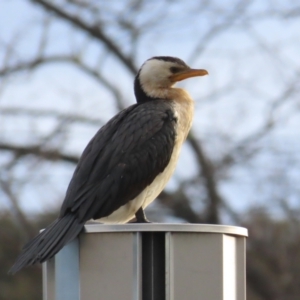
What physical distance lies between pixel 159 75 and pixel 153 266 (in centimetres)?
224

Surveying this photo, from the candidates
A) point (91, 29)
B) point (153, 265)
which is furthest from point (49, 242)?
point (91, 29)

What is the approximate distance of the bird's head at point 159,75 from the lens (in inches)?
253

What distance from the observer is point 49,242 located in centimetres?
488

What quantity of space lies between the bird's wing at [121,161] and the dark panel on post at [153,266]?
2.32 ft

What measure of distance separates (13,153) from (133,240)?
24.5 ft

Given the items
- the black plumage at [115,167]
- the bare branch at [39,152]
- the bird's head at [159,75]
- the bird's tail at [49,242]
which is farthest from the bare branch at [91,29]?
the bird's tail at [49,242]

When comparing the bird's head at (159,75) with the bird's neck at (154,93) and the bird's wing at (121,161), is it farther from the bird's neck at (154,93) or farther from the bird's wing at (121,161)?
the bird's wing at (121,161)

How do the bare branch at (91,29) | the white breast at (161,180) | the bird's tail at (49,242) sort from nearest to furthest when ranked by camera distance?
the bird's tail at (49,242) < the white breast at (161,180) < the bare branch at (91,29)

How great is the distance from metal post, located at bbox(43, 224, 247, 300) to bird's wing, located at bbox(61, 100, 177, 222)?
0.65 meters

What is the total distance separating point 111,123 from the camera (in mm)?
5766

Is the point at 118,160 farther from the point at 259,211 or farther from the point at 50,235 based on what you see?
the point at 259,211

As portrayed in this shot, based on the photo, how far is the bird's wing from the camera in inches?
209

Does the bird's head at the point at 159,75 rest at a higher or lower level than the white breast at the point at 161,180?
higher

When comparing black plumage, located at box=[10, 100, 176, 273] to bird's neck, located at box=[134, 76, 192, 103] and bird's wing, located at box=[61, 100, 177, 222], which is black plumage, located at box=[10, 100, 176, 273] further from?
bird's neck, located at box=[134, 76, 192, 103]
